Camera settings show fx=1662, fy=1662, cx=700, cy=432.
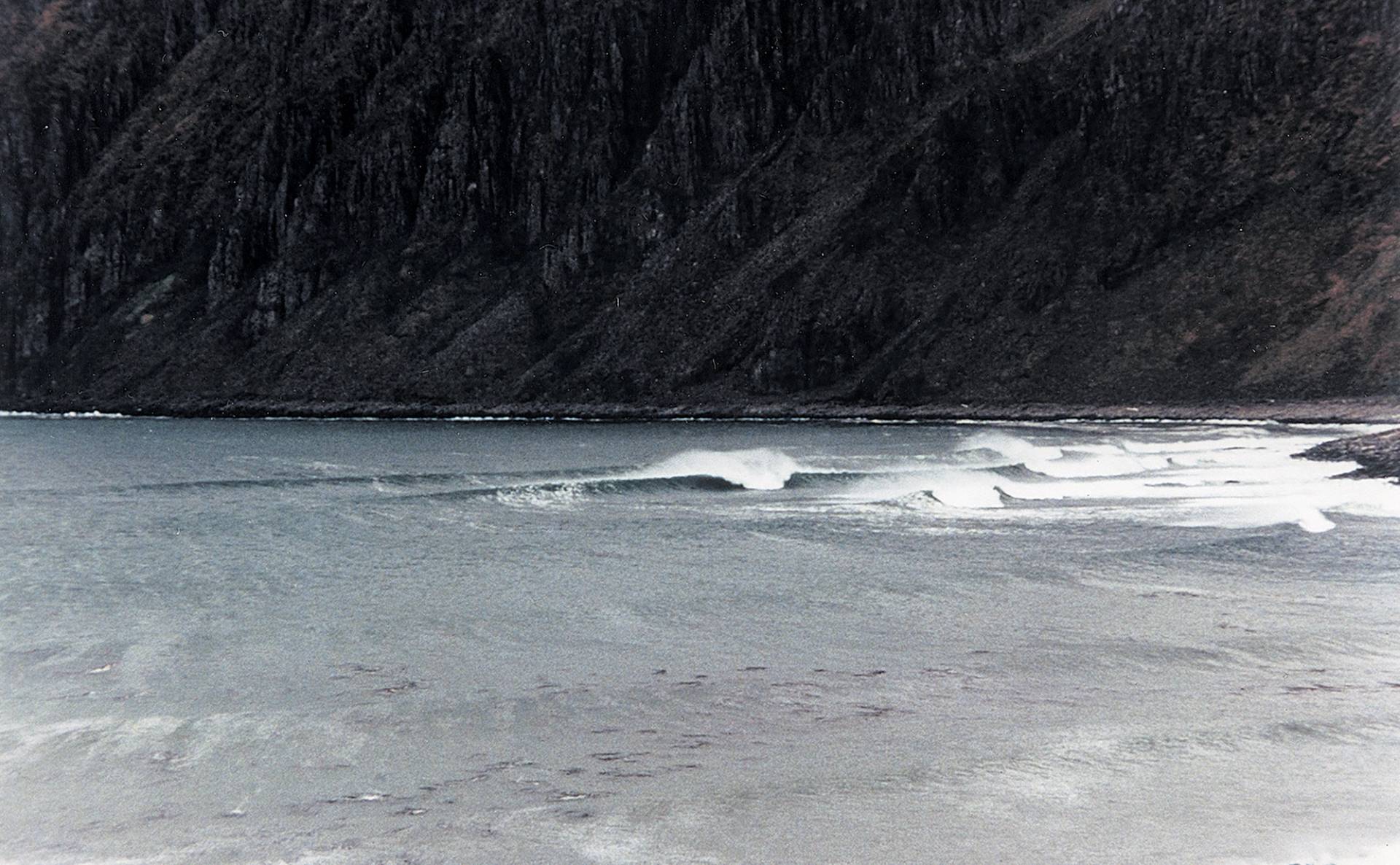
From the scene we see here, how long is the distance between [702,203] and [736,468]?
65.3m

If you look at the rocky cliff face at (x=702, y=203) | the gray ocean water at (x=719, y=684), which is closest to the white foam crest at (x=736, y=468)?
the gray ocean water at (x=719, y=684)

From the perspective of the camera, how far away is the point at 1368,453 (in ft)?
167

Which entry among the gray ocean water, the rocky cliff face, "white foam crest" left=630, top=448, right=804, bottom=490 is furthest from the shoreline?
the gray ocean water

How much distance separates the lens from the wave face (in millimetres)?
39281

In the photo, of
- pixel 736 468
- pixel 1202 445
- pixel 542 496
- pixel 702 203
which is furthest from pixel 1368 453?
pixel 702 203

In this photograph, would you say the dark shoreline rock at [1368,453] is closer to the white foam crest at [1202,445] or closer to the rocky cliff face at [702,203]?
the white foam crest at [1202,445]

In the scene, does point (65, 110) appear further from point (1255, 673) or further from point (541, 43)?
point (1255, 673)

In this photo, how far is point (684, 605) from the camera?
2598cm

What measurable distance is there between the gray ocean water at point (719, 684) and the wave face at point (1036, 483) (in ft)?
1.43

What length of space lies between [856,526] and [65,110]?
427 feet

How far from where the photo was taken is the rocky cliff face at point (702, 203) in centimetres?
10188

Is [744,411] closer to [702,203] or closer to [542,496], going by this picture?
[702,203]

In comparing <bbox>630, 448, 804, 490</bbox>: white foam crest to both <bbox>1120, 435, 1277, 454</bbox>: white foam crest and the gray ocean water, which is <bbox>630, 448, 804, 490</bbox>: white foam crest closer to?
the gray ocean water

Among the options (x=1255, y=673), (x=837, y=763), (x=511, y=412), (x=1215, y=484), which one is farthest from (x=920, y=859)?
(x=511, y=412)
